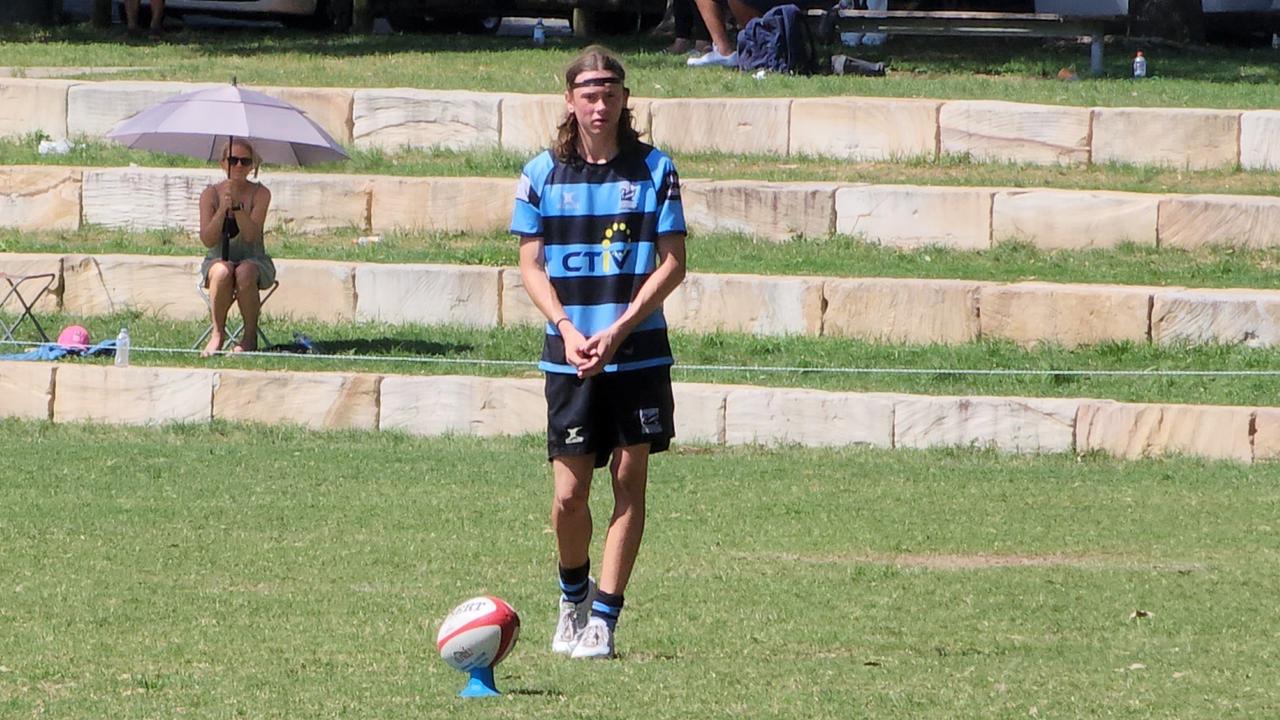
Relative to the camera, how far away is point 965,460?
34.9 ft

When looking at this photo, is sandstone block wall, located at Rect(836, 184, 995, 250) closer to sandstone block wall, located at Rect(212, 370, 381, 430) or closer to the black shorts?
sandstone block wall, located at Rect(212, 370, 381, 430)

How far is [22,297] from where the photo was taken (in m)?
13.4

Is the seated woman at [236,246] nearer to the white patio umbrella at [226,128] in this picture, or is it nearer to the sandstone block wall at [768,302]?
the white patio umbrella at [226,128]

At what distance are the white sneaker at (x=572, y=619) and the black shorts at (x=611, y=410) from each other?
0.56 m

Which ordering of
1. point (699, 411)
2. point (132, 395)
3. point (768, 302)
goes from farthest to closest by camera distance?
1. point (768, 302)
2. point (132, 395)
3. point (699, 411)

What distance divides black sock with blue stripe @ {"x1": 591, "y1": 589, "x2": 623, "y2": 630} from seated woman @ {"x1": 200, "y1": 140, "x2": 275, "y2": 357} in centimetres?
656

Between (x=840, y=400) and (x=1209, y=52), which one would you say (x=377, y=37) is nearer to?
(x=1209, y=52)

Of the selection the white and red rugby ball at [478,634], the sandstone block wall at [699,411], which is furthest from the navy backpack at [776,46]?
the white and red rugby ball at [478,634]

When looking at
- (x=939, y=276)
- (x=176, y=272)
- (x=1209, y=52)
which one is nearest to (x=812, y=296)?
(x=939, y=276)

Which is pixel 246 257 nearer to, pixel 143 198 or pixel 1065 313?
pixel 143 198

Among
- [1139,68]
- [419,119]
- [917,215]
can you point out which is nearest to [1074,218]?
[917,215]

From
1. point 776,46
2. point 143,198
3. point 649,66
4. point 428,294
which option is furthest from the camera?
point 649,66

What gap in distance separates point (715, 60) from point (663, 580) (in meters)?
10.9

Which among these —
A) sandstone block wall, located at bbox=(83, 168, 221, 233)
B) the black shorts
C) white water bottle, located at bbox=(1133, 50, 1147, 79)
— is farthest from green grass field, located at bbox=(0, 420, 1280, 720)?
white water bottle, located at bbox=(1133, 50, 1147, 79)
